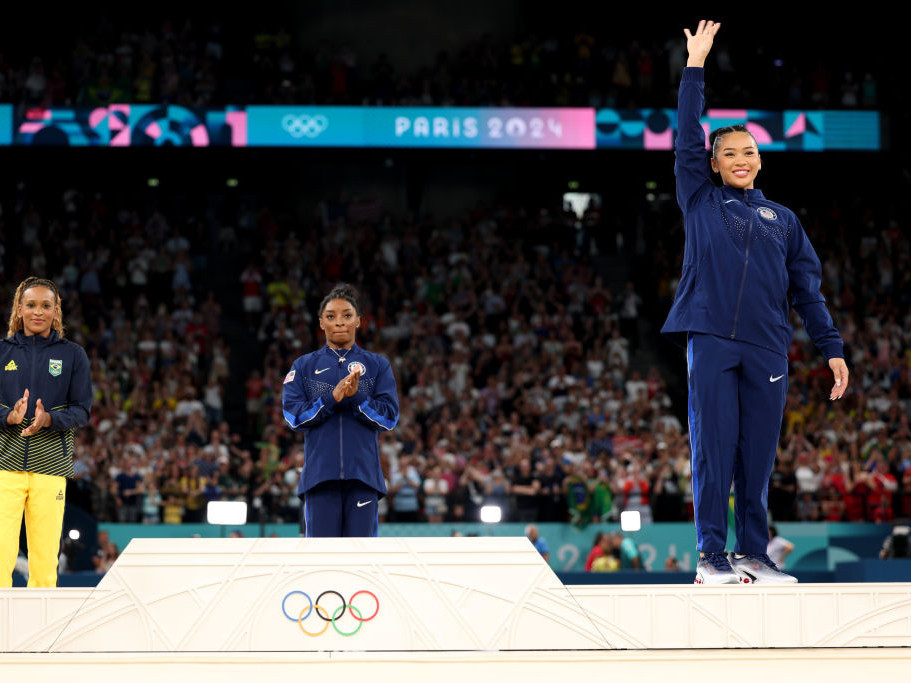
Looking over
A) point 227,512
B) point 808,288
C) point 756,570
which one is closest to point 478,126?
point 227,512

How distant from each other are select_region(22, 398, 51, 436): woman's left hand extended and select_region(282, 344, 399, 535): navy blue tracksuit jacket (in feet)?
3.92

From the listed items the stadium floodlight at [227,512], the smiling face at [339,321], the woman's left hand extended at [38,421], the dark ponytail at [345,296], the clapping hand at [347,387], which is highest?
the dark ponytail at [345,296]

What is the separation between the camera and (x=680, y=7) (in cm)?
2386

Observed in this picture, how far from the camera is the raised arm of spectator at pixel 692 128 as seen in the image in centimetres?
488

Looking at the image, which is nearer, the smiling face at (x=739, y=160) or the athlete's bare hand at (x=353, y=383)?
the smiling face at (x=739, y=160)

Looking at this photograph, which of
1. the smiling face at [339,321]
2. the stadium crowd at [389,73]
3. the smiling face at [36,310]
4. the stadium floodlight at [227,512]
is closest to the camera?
the smiling face at [36,310]

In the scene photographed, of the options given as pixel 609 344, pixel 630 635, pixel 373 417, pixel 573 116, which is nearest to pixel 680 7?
pixel 573 116

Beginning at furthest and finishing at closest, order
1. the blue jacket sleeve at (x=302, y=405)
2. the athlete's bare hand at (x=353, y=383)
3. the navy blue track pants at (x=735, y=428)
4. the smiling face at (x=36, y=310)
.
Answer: the smiling face at (x=36, y=310) < the blue jacket sleeve at (x=302, y=405) < the athlete's bare hand at (x=353, y=383) < the navy blue track pants at (x=735, y=428)

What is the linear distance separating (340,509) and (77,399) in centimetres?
152

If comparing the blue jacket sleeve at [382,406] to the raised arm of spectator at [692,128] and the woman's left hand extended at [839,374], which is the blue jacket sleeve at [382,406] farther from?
the woman's left hand extended at [839,374]

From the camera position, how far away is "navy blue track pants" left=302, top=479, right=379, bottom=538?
5.91 metres

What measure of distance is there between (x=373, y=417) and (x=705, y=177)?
212cm

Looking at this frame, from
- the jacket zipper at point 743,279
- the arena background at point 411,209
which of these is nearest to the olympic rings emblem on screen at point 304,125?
the arena background at point 411,209

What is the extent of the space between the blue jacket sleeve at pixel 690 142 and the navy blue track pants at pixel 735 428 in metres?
0.68
